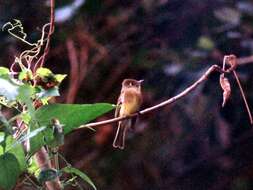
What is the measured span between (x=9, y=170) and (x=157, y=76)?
1.39m

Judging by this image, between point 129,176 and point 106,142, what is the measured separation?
0.15 m

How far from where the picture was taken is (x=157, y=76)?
2350mm

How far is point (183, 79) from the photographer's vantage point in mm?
2199

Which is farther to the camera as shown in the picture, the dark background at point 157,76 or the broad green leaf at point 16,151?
the dark background at point 157,76

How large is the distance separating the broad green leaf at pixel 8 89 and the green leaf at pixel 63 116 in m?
0.06

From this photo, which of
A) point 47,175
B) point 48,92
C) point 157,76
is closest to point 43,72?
point 48,92

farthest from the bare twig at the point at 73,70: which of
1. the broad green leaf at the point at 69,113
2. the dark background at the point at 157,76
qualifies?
the broad green leaf at the point at 69,113

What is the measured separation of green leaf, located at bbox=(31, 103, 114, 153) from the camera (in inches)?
38.7

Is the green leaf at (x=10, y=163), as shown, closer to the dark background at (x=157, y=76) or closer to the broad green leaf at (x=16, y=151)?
the broad green leaf at (x=16, y=151)

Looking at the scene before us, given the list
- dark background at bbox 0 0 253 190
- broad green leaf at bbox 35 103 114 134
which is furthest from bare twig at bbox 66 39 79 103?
broad green leaf at bbox 35 103 114 134

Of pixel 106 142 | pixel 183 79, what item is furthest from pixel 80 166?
pixel 183 79

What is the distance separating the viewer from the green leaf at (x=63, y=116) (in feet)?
3.23

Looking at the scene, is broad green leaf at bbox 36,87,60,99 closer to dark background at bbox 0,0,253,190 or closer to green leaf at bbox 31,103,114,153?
green leaf at bbox 31,103,114,153

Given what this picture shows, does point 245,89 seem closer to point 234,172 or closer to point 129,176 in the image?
Result: point 234,172
